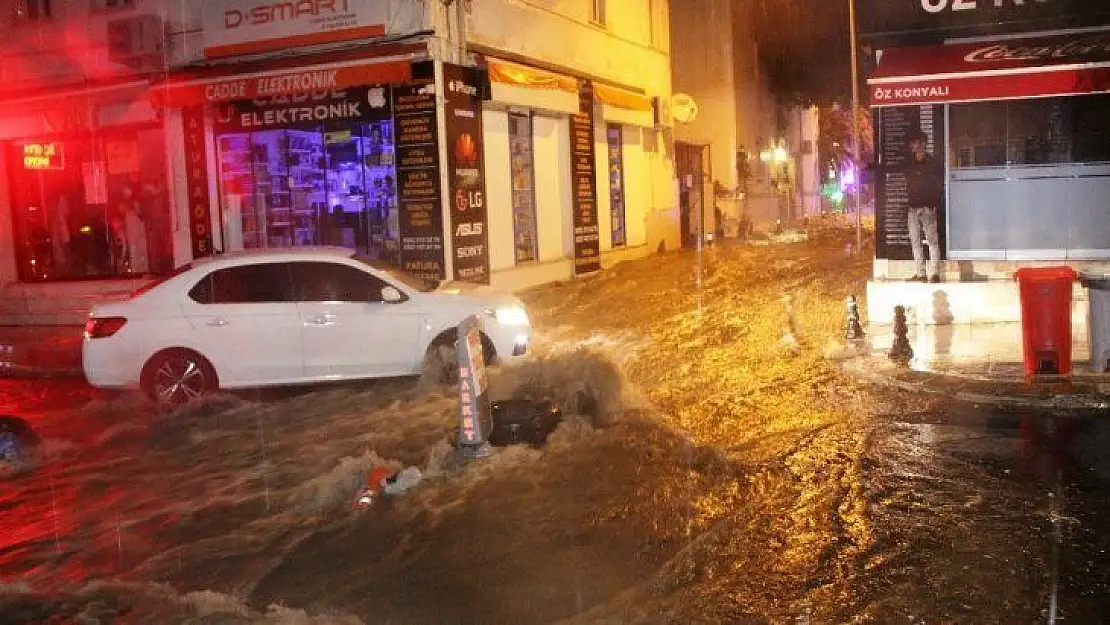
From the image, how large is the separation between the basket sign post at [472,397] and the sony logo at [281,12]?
11.5 m

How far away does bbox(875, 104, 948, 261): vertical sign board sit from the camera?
14555mm

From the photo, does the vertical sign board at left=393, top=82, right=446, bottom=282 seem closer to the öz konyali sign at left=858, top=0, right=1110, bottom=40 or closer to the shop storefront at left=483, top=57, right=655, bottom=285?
the shop storefront at left=483, top=57, right=655, bottom=285

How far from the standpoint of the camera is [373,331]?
11391 mm

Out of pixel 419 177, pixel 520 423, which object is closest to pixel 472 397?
pixel 520 423

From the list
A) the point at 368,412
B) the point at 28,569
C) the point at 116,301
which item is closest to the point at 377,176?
the point at 116,301

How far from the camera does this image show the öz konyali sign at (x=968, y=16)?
1371 cm

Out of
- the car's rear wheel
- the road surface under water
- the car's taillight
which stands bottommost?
the road surface under water

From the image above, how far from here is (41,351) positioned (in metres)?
16.3

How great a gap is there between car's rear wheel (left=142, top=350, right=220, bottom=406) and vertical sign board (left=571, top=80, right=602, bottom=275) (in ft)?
43.4

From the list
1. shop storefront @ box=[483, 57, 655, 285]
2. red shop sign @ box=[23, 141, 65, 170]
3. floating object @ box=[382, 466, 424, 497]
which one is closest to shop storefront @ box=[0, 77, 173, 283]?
red shop sign @ box=[23, 141, 65, 170]

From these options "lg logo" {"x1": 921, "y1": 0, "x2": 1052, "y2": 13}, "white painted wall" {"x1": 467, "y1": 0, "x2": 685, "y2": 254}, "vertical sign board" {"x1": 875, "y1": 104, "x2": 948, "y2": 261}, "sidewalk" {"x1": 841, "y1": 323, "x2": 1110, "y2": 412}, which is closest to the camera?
"sidewalk" {"x1": 841, "y1": 323, "x2": 1110, "y2": 412}

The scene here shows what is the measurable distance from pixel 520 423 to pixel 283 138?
1243 centimetres

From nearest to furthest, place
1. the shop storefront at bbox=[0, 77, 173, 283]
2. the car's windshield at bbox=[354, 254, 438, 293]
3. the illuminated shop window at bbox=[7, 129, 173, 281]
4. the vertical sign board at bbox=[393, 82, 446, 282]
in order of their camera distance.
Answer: the car's windshield at bbox=[354, 254, 438, 293] → the vertical sign board at bbox=[393, 82, 446, 282] → the shop storefront at bbox=[0, 77, 173, 283] → the illuminated shop window at bbox=[7, 129, 173, 281]

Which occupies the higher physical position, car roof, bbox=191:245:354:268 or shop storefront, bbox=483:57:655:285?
shop storefront, bbox=483:57:655:285
